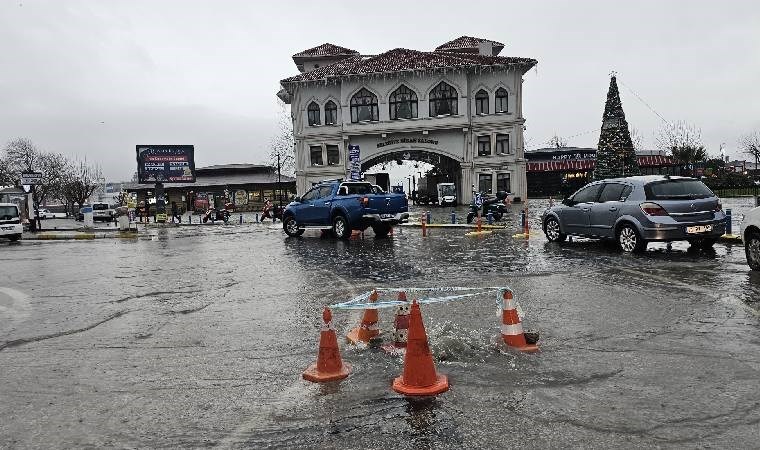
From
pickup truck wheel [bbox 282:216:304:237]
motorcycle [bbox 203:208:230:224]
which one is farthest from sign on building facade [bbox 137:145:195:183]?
pickup truck wheel [bbox 282:216:304:237]

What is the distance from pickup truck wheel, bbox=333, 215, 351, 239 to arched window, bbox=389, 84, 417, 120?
34874mm

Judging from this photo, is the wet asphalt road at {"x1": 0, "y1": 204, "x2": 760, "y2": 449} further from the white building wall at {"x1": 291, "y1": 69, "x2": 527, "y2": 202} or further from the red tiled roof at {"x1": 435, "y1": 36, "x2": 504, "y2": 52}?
the red tiled roof at {"x1": 435, "y1": 36, "x2": 504, "y2": 52}

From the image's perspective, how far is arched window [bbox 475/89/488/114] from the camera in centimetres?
5191

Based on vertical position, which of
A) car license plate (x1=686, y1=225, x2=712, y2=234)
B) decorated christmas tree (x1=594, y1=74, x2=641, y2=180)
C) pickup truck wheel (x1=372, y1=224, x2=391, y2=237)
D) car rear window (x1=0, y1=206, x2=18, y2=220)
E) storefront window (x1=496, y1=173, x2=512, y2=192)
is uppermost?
decorated christmas tree (x1=594, y1=74, x2=641, y2=180)

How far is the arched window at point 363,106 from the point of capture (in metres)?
53.4

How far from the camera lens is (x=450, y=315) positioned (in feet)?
22.9

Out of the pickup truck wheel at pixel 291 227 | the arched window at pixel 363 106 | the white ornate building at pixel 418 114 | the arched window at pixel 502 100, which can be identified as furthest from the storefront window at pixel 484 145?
the pickup truck wheel at pixel 291 227

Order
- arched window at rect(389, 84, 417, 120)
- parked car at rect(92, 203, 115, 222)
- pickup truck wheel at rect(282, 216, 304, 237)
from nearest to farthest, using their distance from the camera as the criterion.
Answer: pickup truck wheel at rect(282, 216, 304, 237) < parked car at rect(92, 203, 115, 222) < arched window at rect(389, 84, 417, 120)

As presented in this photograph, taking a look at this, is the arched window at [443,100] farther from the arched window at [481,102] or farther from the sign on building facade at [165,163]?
the sign on building facade at [165,163]

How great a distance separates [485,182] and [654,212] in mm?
Answer: 40437

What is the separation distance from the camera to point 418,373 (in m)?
4.41

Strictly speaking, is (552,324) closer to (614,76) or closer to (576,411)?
(576,411)

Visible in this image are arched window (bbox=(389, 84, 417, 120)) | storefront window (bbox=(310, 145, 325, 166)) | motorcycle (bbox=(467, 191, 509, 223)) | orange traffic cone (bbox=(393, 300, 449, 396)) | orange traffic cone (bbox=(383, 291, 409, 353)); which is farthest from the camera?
storefront window (bbox=(310, 145, 325, 166))

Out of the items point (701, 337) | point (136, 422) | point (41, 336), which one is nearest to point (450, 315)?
point (701, 337)
